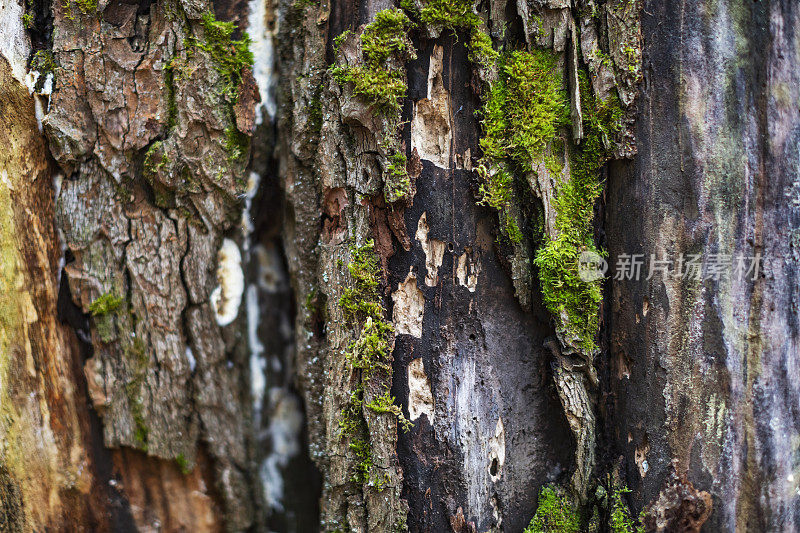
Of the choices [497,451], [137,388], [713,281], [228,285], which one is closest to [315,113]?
[228,285]

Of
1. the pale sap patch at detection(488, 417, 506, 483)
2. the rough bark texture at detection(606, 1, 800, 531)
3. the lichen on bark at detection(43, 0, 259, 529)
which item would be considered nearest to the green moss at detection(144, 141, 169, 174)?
the lichen on bark at detection(43, 0, 259, 529)

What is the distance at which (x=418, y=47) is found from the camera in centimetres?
166

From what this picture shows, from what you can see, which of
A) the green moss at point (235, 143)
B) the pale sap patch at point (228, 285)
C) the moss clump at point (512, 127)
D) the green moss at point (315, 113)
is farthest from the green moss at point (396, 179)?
the pale sap patch at point (228, 285)

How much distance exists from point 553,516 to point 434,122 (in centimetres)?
140

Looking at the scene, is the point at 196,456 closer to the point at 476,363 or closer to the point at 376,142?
the point at 476,363

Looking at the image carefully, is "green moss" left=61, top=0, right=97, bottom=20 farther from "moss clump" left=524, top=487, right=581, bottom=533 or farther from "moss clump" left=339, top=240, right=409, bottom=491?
"moss clump" left=524, top=487, right=581, bottom=533

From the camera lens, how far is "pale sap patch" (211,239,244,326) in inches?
79.2

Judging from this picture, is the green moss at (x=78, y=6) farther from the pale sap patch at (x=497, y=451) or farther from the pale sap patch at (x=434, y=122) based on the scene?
the pale sap patch at (x=497, y=451)

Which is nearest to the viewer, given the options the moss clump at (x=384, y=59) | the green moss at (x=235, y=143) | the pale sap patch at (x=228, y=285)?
the moss clump at (x=384, y=59)

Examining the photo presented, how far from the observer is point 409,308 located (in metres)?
1.69

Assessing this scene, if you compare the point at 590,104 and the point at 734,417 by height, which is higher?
the point at 590,104

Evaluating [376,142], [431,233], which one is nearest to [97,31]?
[376,142]

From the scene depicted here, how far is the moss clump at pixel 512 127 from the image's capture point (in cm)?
→ 164

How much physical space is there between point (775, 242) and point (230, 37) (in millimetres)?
2096
